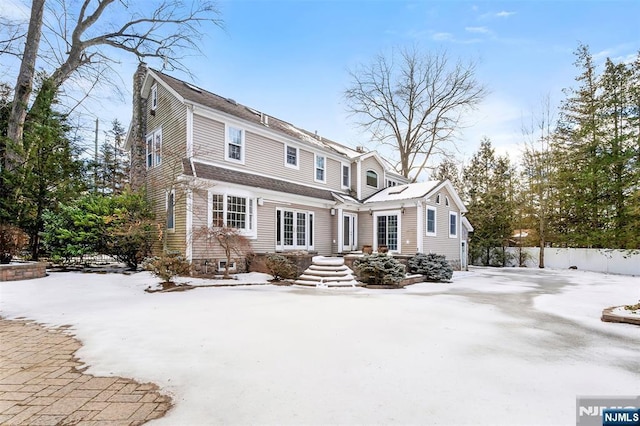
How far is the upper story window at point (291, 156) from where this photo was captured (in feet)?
48.9

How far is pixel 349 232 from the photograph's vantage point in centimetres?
1673

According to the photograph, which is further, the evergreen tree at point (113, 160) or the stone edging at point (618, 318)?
the evergreen tree at point (113, 160)

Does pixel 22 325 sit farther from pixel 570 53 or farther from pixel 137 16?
pixel 570 53

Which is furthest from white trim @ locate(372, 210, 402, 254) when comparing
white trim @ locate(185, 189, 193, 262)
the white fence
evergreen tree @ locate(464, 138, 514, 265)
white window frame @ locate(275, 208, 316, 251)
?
the white fence

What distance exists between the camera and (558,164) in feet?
67.0

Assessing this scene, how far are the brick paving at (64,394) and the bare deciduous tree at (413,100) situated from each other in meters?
24.8

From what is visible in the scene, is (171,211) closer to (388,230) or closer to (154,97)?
(154,97)

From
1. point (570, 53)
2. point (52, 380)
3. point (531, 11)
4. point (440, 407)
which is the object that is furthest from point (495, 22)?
point (570, 53)

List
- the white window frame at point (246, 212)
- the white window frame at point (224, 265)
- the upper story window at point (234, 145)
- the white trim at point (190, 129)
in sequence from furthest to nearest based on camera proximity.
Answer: the upper story window at point (234, 145) → the white window frame at point (224, 265) → the white trim at point (190, 129) → the white window frame at point (246, 212)

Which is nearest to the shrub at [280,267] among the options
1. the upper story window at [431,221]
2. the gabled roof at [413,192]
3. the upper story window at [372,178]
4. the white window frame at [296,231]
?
the white window frame at [296,231]

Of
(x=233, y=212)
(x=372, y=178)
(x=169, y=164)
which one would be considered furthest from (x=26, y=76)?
(x=372, y=178)

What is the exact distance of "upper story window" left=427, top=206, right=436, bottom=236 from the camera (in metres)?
16.0

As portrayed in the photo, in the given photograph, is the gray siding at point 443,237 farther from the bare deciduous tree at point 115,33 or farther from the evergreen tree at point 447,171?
the bare deciduous tree at point 115,33

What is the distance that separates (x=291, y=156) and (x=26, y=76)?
1064 cm
